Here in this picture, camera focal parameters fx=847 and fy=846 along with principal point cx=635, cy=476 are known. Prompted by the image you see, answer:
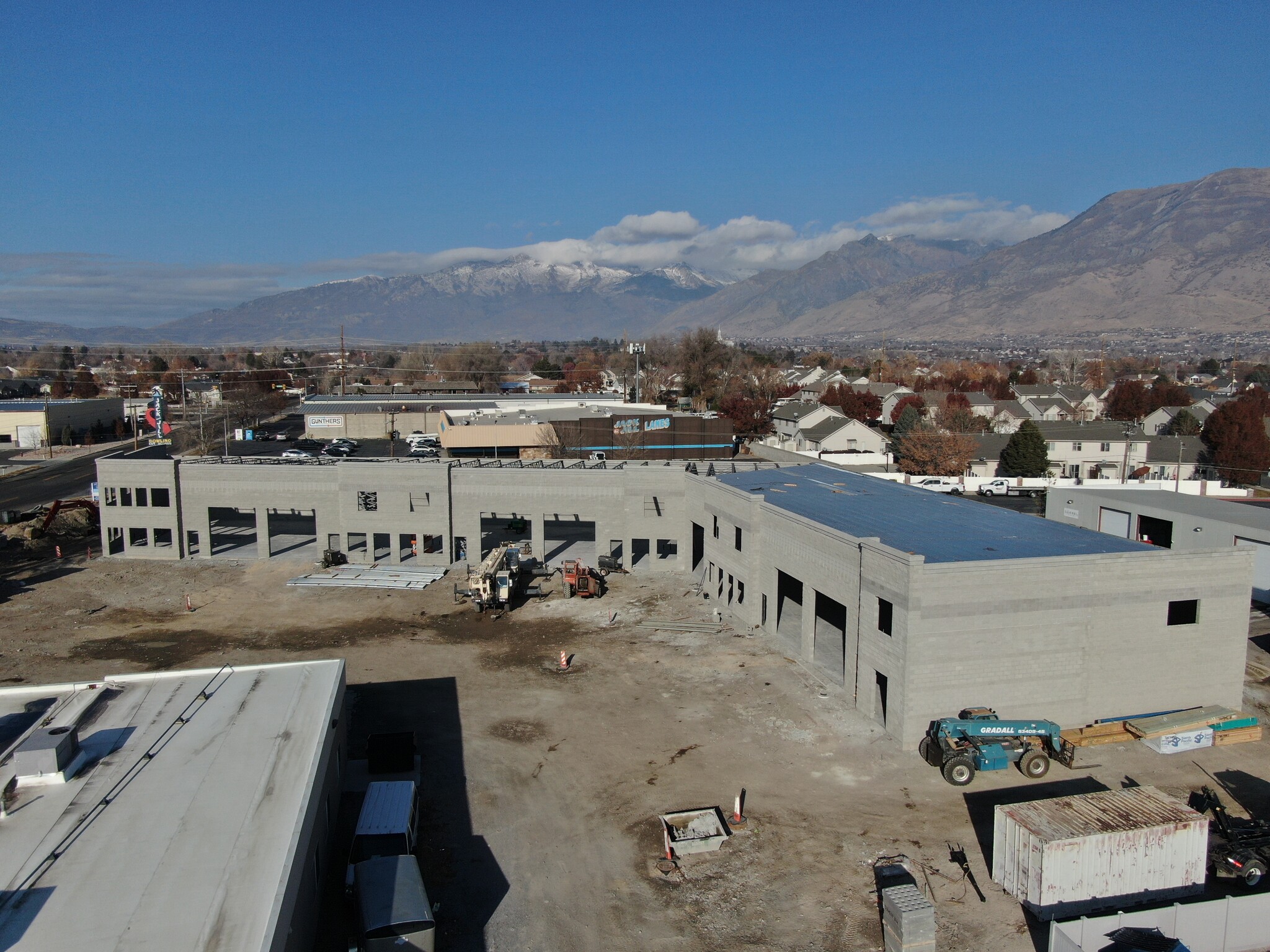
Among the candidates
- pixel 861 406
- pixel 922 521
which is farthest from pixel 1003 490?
pixel 922 521

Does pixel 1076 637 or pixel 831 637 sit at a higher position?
pixel 1076 637

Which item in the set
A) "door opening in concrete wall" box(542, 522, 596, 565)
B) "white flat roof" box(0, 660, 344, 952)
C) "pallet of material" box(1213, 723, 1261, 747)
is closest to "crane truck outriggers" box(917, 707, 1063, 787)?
"pallet of material" box(1213, 723, 1261, 747)

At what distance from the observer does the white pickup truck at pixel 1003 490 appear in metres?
66.6

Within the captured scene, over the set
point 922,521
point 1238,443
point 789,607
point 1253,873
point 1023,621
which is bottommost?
point 1253,873

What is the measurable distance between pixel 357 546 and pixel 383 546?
1566 millimetres

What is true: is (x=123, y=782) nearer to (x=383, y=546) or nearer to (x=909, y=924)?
(x=909, y=924)

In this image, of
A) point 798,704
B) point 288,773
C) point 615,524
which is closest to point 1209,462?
point 615,524

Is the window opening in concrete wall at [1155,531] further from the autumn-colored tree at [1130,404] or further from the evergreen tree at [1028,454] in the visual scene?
the autumn-colored tree at [1130,404]

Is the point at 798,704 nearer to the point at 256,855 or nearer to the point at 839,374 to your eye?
the point at 256,855

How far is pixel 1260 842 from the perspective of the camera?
18.7 m

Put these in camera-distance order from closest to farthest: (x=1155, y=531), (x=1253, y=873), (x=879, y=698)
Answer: (x=1253, y=873)
(x=879, y=698)
(x=1155, y=531)

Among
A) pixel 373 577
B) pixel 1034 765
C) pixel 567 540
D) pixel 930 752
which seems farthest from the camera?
pixel 567 540

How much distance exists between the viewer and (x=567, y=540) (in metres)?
50.2

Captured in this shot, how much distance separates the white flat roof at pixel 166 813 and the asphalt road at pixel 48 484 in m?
44.9
